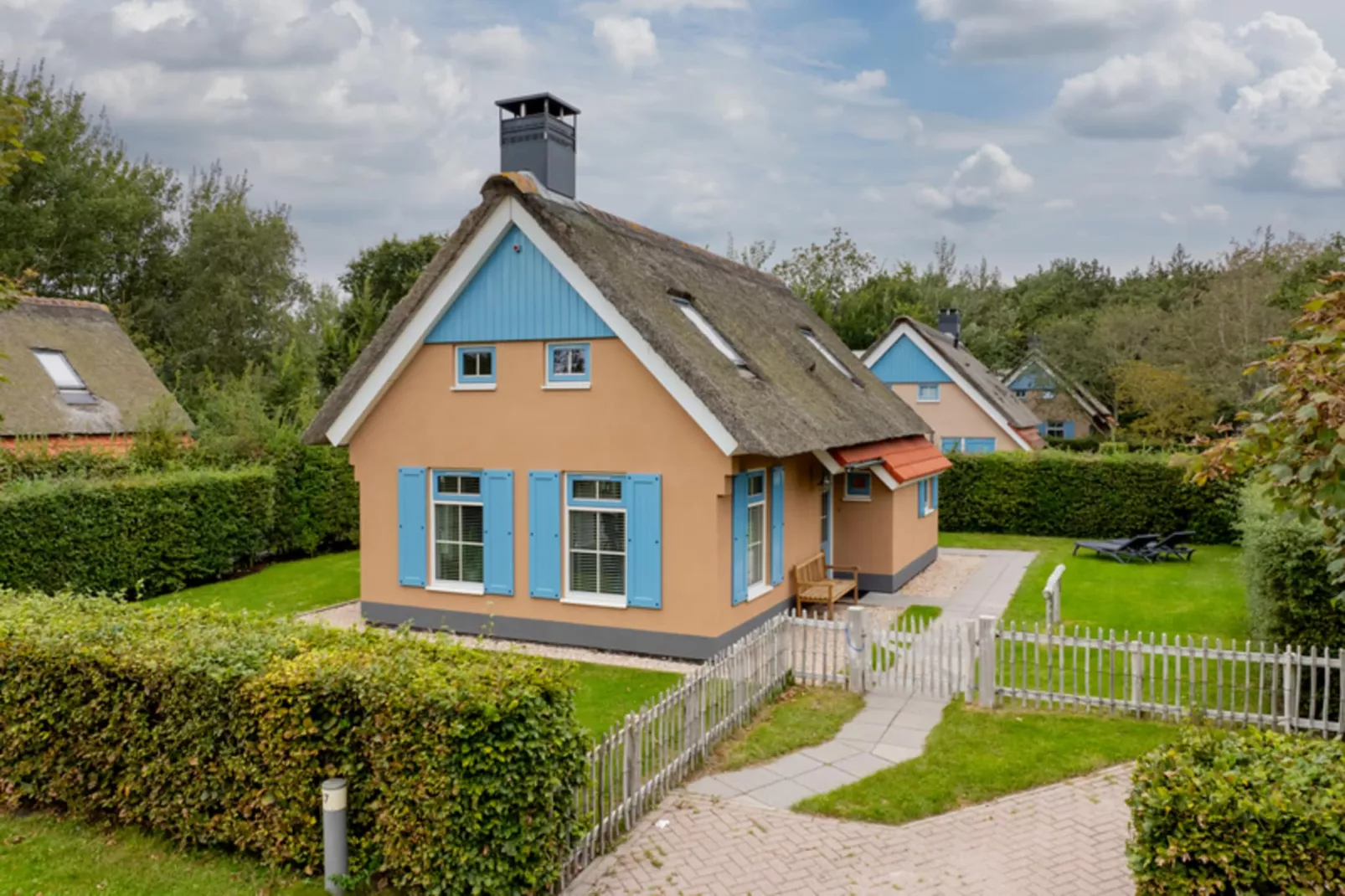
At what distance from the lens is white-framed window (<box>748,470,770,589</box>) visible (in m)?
13.7

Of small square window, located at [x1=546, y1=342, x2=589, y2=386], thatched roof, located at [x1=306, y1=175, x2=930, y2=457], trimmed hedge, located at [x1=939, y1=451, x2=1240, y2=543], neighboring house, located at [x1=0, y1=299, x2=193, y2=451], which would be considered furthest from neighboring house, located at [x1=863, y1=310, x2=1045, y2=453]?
neighboring house, located at [x1=0, y1=299, x2=193, y2=451]

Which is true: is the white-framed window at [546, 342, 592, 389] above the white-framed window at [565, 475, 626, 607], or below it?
above

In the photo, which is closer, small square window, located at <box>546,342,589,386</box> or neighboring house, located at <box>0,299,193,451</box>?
small square window, located at <box>546,342,589,386</box>

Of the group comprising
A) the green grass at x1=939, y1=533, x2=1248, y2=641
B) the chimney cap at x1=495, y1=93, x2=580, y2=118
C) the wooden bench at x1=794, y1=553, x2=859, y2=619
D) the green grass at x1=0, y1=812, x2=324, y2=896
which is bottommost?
the green grass at x1=939, y1=533, x2=1248, y2=641

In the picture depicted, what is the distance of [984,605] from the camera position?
16484 millimetres

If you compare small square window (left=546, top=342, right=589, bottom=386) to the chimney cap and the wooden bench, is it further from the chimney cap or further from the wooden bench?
the wooden bench

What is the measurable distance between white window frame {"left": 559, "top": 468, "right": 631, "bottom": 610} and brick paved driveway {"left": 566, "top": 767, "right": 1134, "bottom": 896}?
5.04m

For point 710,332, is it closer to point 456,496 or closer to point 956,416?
point 456,496

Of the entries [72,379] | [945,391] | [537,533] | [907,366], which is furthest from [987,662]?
[907,366]

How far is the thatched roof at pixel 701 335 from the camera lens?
40.6 ft

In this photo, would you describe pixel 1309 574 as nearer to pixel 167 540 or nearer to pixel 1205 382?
pixel 167 540

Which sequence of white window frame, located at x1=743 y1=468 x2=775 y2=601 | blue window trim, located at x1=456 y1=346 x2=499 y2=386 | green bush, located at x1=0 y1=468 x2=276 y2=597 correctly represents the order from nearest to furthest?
white window frame, located at x1=743 y1=468 x2=775 y2=601 < blue window trim, located at x1=456 y1=346 x2=499 y2=386 < green bush, located at x1=0 y1=468 x2=276 y2=597

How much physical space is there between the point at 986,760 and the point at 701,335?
24.2ft

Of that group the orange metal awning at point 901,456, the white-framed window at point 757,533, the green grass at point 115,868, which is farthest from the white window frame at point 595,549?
the green grass at point 115,868
